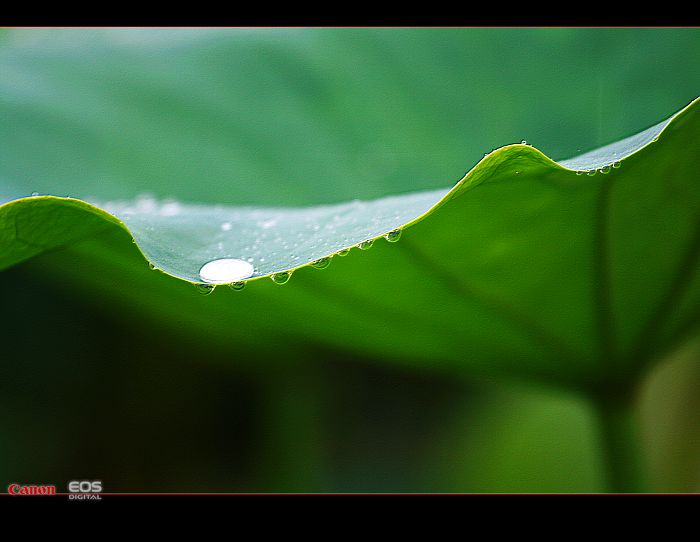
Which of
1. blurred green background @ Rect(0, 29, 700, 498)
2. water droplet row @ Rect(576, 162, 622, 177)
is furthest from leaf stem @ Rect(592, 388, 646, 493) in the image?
water droplet row @ Rect(576, 162, 622, 177)

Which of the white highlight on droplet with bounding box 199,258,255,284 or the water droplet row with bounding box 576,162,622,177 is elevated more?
the water droplet row with bounding box 576,162,622,177

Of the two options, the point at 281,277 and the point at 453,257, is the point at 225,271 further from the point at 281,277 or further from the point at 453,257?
the point at 453,257

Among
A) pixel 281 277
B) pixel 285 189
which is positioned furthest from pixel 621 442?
pixel 285 189

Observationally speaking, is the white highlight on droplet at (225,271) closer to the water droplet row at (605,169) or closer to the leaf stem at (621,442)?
the water droplet row at (605,169)

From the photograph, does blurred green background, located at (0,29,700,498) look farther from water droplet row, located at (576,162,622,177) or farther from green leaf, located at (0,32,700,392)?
water droplet row, located at (576,162,622,177)

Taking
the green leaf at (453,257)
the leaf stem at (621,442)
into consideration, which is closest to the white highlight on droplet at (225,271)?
the green leaf at (453,257)
